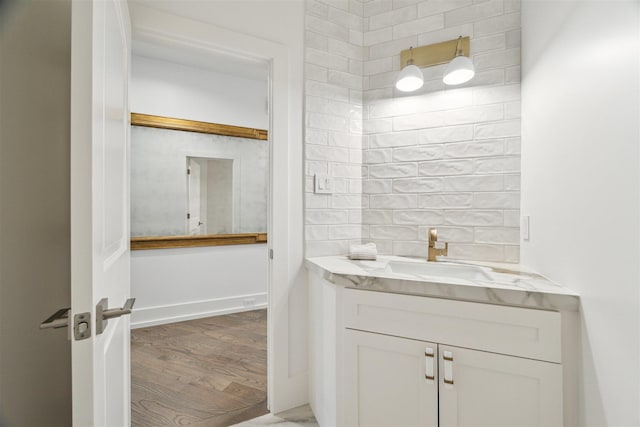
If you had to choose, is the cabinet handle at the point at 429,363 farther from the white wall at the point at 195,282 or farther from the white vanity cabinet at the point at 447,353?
the white wall at the point at 195,282

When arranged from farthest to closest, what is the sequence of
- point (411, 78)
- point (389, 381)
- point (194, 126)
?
point (194, 126) → point (411, 78) → point (389, 381)

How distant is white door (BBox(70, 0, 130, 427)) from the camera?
0.70 meters

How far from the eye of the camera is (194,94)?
341cm

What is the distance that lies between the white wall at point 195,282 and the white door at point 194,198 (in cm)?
24

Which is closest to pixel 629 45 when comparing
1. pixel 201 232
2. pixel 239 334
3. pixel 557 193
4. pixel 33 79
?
pixel 557 193

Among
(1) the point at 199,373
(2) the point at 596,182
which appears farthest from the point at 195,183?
(2) the point at 596,182

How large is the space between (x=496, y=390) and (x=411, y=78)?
1453 millimetres

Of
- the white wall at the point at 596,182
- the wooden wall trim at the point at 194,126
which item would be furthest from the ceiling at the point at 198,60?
the white wall at the point at 596,182

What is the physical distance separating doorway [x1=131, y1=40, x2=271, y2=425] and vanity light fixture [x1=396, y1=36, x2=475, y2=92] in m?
1.27

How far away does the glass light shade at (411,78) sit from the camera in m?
1.72

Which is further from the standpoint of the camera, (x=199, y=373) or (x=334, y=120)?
(x=199, y=373)

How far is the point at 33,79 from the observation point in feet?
3.25

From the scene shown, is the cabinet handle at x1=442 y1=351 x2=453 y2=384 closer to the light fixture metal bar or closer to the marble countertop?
the marble countertop

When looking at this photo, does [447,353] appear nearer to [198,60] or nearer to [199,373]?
[199,373]
